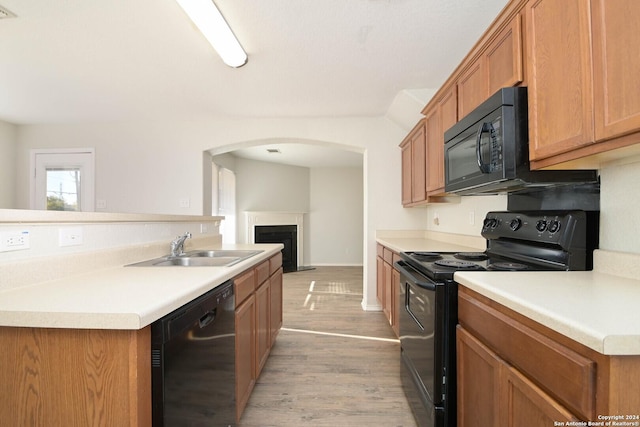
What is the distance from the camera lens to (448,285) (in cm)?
130

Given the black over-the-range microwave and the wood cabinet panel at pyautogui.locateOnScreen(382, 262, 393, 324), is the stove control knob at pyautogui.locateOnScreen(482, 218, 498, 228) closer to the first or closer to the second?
the black over-the-range microwave

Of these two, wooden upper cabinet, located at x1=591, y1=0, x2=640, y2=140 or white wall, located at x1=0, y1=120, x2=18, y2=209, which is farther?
white wall, located at x1=0, y1=120, x2=18, y2=209

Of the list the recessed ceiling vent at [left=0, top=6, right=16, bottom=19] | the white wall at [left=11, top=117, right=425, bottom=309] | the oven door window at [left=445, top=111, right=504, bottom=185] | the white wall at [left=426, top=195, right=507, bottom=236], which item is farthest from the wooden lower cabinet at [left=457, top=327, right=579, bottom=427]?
the recessed ceiling vent at [left=0, top=6, right=16, bottom=19]

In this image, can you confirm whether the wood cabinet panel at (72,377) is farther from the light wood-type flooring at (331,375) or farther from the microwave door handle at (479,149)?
the microwave door handle at (479,149)

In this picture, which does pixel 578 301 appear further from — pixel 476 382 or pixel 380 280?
pixel 380 280

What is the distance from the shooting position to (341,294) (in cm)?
443

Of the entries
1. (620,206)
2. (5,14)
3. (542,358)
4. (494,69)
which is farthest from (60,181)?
(620,206)

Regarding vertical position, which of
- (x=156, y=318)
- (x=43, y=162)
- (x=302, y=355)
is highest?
(x=43, y=162)

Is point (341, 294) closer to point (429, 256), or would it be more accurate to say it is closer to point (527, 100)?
point (429, 256)

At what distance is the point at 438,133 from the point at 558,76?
4.23ft

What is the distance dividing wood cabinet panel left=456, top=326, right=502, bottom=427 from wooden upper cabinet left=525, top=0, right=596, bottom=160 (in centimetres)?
78

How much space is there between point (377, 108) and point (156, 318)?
3.27m

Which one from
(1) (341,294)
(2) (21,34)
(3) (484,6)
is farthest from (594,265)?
(2) (21,34)

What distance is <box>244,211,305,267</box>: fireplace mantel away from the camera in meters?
6.28
